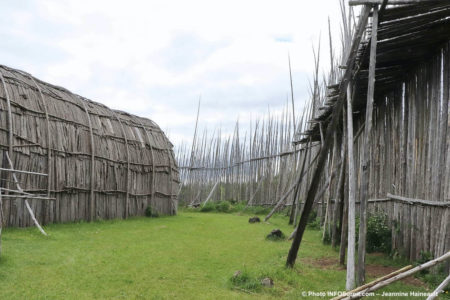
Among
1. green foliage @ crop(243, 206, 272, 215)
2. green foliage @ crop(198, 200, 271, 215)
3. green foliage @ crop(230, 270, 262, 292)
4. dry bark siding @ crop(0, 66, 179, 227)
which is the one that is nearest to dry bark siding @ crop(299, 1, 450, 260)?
green foliage @ crop(230, 270, 262, 292)

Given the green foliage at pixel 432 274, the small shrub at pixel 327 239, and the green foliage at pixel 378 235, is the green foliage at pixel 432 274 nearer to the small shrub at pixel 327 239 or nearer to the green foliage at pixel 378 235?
the green foliage at pixel 378 235

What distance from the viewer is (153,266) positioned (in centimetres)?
616

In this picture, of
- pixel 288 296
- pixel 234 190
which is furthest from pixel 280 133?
pixel 288 296

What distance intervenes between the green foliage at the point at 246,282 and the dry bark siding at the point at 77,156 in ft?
21.4

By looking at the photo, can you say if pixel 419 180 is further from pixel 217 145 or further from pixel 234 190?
pixel 217 145

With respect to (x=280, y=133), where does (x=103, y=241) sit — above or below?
below

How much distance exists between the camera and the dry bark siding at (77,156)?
9820 mm

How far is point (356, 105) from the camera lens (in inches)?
328

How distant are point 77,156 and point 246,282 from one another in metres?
8.20

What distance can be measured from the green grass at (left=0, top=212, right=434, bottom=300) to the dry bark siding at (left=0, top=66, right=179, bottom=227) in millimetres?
1426

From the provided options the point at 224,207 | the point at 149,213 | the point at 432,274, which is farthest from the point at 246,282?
the point at 224,207

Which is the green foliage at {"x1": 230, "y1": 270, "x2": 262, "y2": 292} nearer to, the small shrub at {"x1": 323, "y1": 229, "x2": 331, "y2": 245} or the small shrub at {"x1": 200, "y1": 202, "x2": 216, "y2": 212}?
the small shrub at {"x1": 323, "y1": 229, "x2": 331, "y2": 245}

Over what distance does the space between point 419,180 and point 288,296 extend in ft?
9.76

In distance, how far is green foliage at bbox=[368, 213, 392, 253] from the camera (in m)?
7.20
